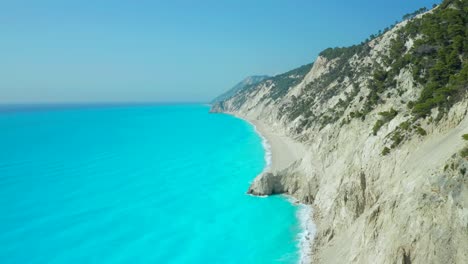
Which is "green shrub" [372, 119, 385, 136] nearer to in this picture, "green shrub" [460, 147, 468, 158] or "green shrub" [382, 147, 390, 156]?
"green shrub" [382, 147, 390, 156]

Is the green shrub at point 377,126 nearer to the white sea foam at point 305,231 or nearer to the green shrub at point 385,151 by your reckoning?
the green shrub at point 385,151

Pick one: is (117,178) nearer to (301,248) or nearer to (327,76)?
Answer: (301,248)

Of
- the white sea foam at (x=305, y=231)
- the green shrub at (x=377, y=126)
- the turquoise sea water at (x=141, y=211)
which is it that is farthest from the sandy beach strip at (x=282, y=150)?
the green shrub at (x=377, y=126)

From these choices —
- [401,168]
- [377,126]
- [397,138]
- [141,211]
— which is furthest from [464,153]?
[141,211]

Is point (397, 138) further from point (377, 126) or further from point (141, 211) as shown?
point (141, 211)

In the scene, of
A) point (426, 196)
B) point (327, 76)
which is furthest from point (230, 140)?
point (426, 196)

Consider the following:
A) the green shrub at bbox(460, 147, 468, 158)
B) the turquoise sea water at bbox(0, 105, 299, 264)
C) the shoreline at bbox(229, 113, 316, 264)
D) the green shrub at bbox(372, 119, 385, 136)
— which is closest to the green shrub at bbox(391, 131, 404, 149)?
the green shrub at bbox(372, 119, 385, 136)
